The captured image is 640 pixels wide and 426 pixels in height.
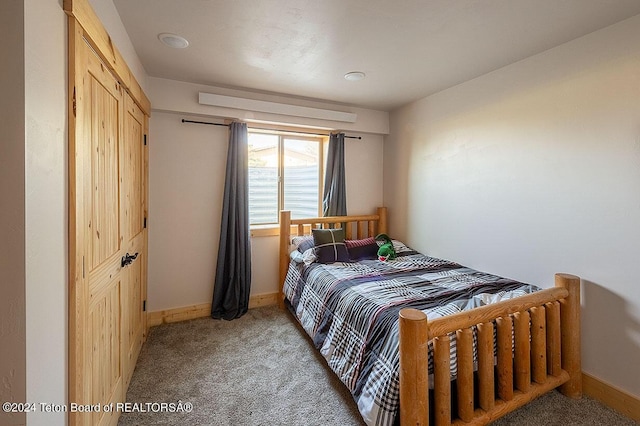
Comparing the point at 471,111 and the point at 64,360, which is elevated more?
the point at 471,111

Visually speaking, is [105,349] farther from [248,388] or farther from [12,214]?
[12,214]

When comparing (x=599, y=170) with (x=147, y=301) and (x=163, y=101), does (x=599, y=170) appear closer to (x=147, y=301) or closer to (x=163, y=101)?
(x=163, y=101)

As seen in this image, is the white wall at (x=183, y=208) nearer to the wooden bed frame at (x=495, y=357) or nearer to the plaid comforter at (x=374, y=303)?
the plaid comforter at (x=374, y=303)

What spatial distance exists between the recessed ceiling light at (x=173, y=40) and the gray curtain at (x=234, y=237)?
958 mm

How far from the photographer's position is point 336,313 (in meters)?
2.12

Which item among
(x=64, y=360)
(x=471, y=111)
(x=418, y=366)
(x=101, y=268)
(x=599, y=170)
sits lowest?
(x=418, y=366)

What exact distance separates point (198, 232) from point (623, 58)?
3528 millimetres

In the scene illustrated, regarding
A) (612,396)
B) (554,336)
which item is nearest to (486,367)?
(554,336)

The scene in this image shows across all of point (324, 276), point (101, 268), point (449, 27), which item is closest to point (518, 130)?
point (449, 27)

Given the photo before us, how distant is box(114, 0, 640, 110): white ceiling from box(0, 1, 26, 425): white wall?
1051 mm

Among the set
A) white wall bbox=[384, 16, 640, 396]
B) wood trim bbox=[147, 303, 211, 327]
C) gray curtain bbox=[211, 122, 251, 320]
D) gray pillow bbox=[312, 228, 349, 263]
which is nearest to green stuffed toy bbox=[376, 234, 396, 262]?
gray pillow bbox=[312, 228, 349, 263]

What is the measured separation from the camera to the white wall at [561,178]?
170 cm

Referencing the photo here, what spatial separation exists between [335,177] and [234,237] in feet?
4.55

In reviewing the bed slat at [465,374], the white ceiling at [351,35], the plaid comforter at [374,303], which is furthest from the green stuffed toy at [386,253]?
the white ceiling at [351,35]
